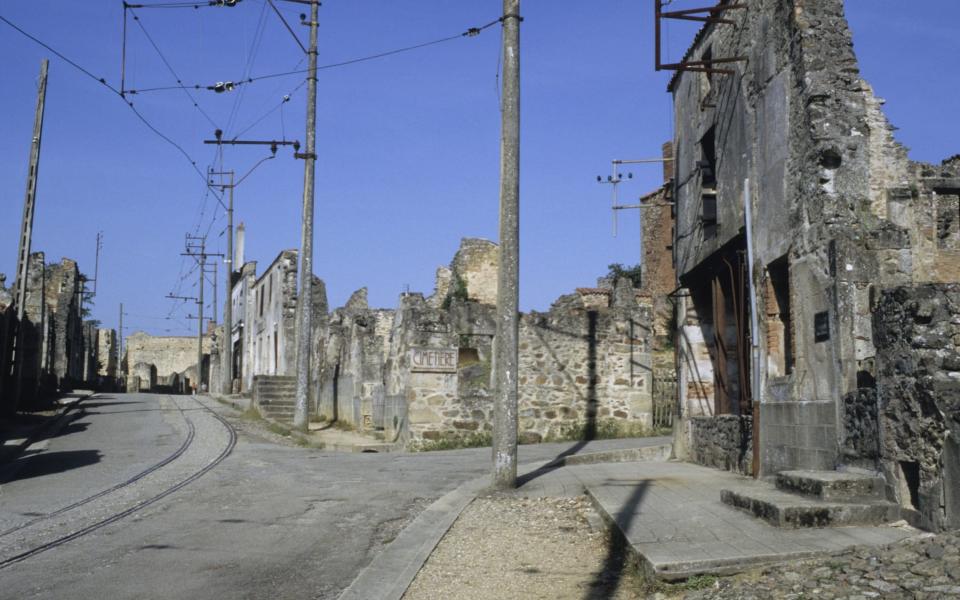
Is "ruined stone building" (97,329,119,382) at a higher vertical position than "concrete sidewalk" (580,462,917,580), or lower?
higher

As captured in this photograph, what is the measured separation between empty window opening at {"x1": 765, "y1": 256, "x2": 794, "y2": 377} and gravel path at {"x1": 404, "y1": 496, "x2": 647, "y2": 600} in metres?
3.23

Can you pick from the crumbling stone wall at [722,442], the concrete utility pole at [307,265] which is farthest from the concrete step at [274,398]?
the crumbling stone wall at [722,442]

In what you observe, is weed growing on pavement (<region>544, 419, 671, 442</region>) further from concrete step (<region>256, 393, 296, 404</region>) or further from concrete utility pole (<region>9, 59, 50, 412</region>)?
concrete utility pole (<region>9, 59, 50, 412</region>)

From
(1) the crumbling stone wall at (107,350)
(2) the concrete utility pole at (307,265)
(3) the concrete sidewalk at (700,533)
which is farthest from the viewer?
(1) the crumbling stone wall at (107,350)

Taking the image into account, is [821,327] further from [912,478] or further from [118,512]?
[118,512]

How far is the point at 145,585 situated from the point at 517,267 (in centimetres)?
623

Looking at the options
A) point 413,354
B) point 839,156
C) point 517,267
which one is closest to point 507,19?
point 517,267

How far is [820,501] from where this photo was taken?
24.7 feet

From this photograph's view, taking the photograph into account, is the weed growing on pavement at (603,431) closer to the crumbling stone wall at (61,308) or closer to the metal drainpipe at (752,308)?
the metal drainpipe at (752,308)

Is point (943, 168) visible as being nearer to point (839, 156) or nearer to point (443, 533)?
point (839, 156)

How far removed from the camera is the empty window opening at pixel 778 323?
37.6 feet

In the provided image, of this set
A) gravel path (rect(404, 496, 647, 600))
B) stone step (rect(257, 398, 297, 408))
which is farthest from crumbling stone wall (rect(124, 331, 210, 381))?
gravel path (rect(404, 496, 647, 600))

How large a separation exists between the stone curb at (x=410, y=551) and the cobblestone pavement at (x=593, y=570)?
0.10m

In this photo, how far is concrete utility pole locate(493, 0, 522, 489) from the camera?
36.7 ft
